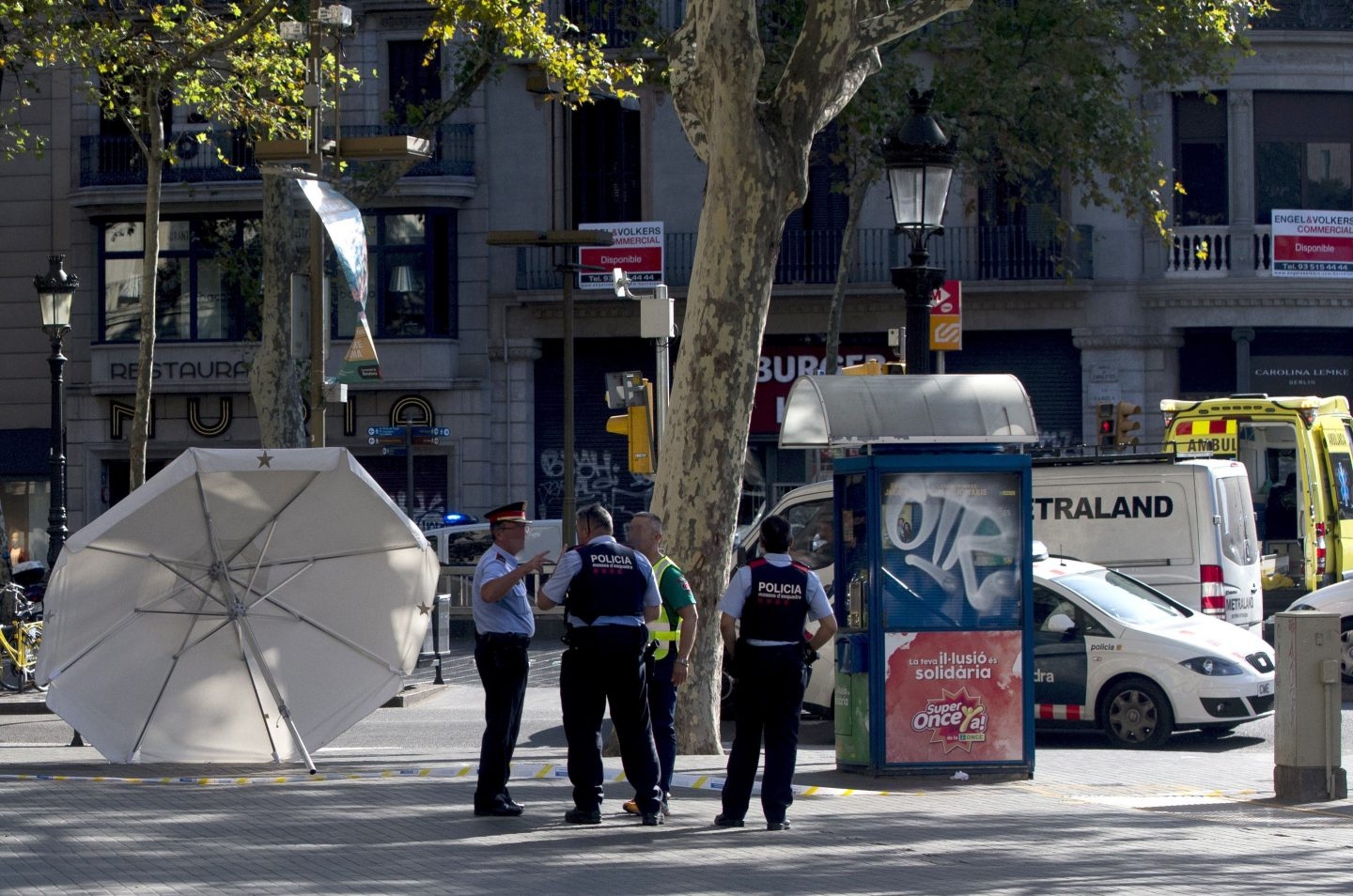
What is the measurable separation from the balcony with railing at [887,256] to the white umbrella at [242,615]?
65.3 feet

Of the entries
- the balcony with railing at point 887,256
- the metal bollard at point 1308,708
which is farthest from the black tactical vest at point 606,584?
the balcony with railing at point 887,256

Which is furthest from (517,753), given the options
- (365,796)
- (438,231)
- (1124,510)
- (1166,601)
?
(438,231)

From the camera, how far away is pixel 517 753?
1402 cm

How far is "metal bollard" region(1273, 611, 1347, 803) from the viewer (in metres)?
10.6

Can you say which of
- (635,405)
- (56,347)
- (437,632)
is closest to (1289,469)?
(635,405)

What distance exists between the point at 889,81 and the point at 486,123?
30.4 feet

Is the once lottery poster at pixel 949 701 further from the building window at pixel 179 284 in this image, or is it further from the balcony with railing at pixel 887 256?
the building window at pixel 179 284

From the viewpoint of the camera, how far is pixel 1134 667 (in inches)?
550

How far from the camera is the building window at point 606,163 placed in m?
32.9

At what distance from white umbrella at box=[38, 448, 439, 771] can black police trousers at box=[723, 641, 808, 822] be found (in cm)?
339

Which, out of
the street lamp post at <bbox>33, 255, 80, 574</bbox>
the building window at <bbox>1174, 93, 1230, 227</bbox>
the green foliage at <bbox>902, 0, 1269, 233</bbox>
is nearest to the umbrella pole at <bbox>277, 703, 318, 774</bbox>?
the street lamp post at <bbox>33, 255, 80, 574</bbox>

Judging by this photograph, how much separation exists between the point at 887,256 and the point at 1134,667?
18896 millimetres

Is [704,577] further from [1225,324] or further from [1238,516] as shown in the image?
[1225,324]

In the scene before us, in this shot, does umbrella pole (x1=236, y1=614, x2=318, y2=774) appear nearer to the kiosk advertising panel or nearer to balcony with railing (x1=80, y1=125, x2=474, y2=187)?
the kiosk advertising panel
